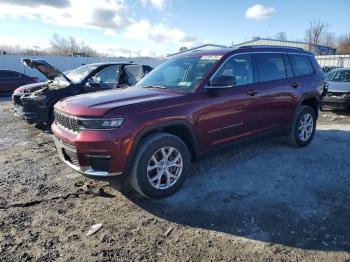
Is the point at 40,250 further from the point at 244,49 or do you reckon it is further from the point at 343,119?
the point at 343,119

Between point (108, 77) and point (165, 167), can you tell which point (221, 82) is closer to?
point (165, 167)

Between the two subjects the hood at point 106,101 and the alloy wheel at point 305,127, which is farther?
the alloy wheel at point 305,127

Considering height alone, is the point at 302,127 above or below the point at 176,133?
below

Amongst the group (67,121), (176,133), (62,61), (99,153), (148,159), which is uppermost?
(62,61)

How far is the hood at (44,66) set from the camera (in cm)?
776

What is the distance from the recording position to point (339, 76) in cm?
1211

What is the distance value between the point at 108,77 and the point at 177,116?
195 inches

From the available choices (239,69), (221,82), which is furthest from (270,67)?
(221,82)

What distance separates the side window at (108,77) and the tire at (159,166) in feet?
15.6

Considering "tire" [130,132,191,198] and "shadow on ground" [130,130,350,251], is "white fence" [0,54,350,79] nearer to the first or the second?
"shadow on ground" [130,130,350,251]

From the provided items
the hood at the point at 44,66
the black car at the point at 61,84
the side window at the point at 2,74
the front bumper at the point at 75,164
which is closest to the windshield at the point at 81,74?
the black car at the point at 61,84

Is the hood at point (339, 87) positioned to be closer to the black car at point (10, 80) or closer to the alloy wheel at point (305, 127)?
the alloy wheel at point (305, 127)

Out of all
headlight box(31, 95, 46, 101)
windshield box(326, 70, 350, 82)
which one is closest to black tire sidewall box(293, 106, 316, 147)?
headlight box(31, 95, 46, 101)

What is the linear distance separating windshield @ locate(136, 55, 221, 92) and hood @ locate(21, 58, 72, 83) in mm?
3455
